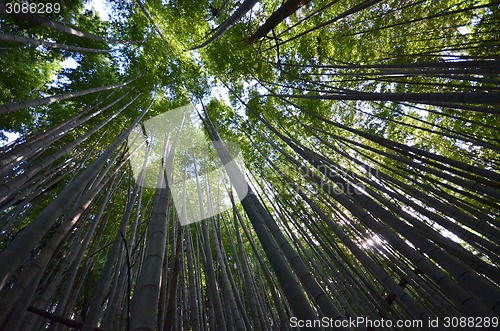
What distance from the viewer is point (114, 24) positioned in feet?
16.8

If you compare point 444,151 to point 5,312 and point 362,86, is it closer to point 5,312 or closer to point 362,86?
point 362,86

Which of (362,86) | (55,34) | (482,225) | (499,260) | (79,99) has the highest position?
(55,34)

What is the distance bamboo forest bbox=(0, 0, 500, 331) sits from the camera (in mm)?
2500

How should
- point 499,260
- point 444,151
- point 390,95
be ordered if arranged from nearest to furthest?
1. point 499,260
2. point 390,95
3. point 444,151

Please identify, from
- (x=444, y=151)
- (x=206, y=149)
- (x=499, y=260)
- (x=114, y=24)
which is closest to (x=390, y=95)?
(x=499, y=260)

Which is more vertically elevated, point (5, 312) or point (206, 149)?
point (206, 149)

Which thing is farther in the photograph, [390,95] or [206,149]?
[206,149]

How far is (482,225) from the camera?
1.81 metres

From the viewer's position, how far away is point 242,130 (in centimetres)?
513

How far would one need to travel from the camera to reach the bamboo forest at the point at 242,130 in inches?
98.4

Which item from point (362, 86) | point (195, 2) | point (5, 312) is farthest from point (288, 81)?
point (5, 312)

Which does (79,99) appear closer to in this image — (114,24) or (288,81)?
(114,24)

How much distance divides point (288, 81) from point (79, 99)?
3.97 metres

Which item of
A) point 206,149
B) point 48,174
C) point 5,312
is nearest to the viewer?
point 5,312
